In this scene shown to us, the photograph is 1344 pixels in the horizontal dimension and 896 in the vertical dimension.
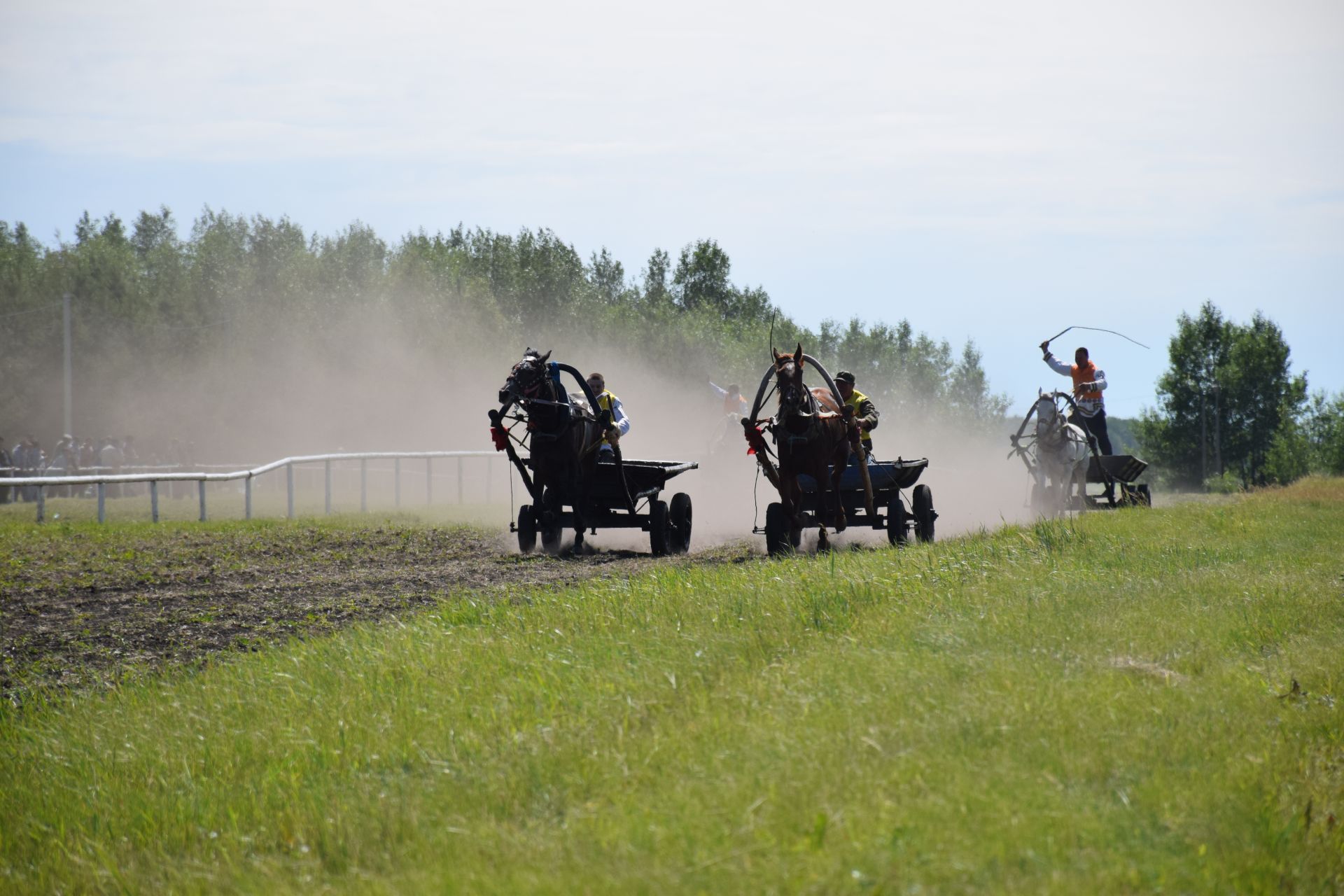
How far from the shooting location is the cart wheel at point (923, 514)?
51.8 feet

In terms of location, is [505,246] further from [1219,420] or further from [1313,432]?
[1313,432]

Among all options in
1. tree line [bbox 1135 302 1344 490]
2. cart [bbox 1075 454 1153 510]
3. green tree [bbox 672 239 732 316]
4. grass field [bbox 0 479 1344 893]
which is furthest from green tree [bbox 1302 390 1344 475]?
grass field [bbox 0 479 1344 893]

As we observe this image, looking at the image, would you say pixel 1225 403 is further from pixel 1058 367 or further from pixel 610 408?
pixel 610 408

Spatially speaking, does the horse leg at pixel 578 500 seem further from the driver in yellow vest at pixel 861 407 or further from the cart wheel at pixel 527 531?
the driver in yellow vest at pixel 861 407

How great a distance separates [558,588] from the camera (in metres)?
12.3

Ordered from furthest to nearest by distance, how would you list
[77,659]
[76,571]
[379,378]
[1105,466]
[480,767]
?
[379,378]
[1105,466]
[76,571]
[77,659]
[480,767]

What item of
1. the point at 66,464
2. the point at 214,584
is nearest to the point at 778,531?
the point at 214,584

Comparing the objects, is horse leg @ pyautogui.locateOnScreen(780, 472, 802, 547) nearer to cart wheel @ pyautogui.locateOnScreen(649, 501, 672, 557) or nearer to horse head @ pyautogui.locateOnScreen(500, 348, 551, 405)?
cart wheel @ pyautogui.locateOnScreen(649, 501, 672, 557)

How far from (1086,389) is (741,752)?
1713cm

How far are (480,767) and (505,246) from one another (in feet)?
228

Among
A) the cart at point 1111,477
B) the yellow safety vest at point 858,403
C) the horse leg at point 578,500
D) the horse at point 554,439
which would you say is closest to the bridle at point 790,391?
the yellow safety vest at point 858,403

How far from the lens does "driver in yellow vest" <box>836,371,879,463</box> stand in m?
15.3

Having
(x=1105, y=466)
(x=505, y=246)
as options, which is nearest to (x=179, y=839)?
(x=1105, y=466)

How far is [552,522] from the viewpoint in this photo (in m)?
16.1
